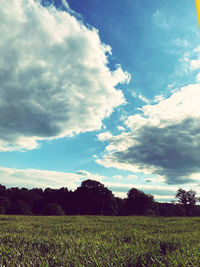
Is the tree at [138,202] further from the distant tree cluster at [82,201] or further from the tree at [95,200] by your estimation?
the tree at [95,200]

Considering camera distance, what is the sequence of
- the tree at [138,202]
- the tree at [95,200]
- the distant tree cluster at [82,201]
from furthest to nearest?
the tree at [138,202] → the tree at [95,200] → the distant tree cluster at [82,201]

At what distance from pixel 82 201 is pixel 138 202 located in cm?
2813

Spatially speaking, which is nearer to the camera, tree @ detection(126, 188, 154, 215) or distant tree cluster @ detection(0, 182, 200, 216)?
distant tree cluster @ detection(0, 182, 200, 216)

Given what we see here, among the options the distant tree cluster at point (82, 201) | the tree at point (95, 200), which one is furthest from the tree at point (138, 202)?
the tree at point (95, 200)

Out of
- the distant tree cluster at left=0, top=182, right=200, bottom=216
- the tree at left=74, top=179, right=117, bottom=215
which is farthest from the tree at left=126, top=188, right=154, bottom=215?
the tree at left=74, top=179, right=117, bottom=215

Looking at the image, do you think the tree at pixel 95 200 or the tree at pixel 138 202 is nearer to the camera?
the tree at pixel 95 200

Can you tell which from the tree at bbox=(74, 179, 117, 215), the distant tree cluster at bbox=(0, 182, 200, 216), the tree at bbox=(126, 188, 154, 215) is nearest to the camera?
the distant tree cluster at bbox=(0, 182, 200, 216)

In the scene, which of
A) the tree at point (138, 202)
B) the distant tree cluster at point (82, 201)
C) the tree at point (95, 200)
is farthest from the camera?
the tree at point (138, 202)

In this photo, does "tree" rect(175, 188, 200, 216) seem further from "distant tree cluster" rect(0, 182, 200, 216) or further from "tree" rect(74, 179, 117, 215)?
"tree" rect(74, 179, 117, 215)

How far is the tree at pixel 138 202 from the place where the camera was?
308ft

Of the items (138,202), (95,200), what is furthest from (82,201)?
(138,202)

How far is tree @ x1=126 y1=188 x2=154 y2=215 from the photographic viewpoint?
308ft

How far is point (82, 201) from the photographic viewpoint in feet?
289

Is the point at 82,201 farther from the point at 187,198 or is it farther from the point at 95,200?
the point at 187,198
